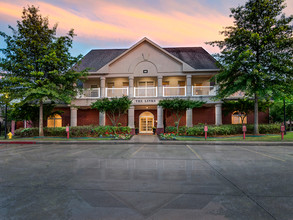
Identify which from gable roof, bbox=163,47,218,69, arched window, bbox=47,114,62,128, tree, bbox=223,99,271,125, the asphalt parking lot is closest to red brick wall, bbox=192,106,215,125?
tree, bbox=223,99,271,125

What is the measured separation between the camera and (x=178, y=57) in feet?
78.8

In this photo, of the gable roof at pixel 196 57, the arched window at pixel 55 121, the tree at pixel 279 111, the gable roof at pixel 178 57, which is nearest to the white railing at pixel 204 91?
the gable roof at pixel 178 57

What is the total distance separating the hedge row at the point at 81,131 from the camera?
17750 mm

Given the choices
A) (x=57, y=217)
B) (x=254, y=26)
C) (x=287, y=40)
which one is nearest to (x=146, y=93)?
(x=254, y=26)

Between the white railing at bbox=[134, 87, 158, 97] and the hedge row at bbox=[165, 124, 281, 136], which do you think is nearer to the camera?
the hedge row at bbox=[165, 124, 281, 136]

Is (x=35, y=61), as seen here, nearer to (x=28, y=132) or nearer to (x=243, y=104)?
(x=28, y=132)

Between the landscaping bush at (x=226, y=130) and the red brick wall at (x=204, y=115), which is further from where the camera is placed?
the red brick wall at (x=204, y=115)

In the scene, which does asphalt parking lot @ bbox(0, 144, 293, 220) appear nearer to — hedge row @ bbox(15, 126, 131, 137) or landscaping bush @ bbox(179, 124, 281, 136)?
landscaping bush @ bbox(179, 124, 281, 136)

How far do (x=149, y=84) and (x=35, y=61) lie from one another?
1273 centimetres

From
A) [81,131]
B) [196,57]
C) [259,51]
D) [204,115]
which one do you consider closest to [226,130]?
[204,115]

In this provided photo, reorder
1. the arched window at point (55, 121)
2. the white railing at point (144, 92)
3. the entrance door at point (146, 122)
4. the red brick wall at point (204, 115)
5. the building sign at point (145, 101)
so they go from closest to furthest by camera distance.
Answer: the building sign at point (145, 101) < the white railing at point (144, 92) < the red brick wall at point (204, 115) < the arched window at point (55, 121) < the entrance door at point (146, 122)

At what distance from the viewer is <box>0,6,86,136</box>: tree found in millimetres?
15891

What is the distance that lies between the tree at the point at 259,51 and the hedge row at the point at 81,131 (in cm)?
1101

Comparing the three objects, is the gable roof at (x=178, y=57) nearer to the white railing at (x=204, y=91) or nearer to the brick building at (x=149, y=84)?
the brick building at (x=149, y=84)
